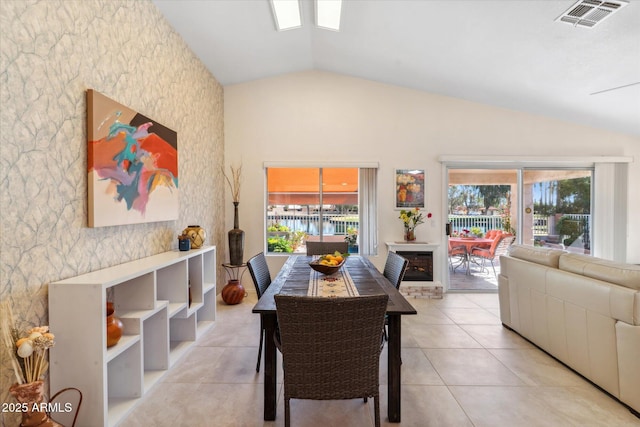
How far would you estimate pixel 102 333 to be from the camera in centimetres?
188

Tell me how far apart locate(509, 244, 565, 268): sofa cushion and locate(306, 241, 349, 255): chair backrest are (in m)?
1.81

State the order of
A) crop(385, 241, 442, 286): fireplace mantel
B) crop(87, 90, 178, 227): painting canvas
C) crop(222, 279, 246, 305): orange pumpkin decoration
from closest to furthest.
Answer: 1. crop(87, 90, 178, 227): painting canvas
2. crop(222, 279, 246, 305): orange pumpkin decoration
3. crop(385, 241, 442, 286): fireplace mantel

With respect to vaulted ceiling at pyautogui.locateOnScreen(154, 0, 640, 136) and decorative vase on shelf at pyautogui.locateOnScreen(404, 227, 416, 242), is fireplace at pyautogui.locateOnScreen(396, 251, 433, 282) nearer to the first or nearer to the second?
decorative vase on shelf at pyautogui.locateOnScreen(404, 227, 416, 242)

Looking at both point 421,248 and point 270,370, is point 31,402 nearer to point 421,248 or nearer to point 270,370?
point 270,370

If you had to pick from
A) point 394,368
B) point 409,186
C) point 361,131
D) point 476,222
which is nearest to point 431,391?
point 394,368

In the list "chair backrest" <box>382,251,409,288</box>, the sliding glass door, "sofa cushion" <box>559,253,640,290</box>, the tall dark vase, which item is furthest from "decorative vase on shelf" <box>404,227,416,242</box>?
the tall dark vase

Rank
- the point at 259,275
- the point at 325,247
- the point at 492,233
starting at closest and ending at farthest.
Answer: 1. the point at 259,275
2. the point at 325,247
3. the point at 492,233

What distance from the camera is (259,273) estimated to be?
2742 millimetres

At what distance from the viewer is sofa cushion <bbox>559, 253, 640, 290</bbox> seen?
6.96 ft

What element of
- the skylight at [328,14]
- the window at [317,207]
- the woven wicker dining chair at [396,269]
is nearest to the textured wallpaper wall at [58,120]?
the skylight at [328,14]

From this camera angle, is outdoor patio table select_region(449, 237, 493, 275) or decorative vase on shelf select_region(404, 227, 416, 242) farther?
outdoor patio table select_region(449, 237, 493, 275)

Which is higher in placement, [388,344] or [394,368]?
[388,344]

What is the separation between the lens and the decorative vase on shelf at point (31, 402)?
62.2 inches

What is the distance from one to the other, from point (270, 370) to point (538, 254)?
2636 millimetres
